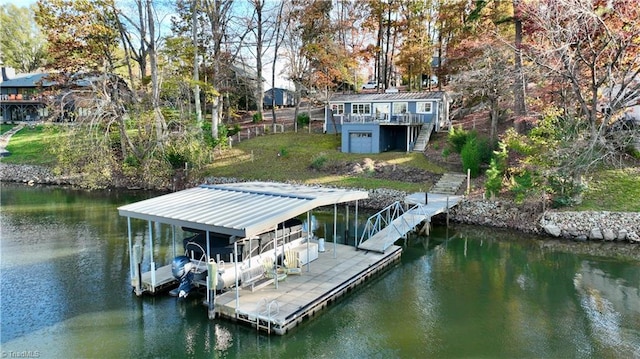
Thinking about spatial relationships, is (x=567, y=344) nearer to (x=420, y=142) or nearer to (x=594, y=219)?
(x=594, y=219)

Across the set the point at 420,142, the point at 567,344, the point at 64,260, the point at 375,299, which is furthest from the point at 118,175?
the point at 567,344

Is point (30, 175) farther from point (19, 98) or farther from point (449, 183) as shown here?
point (449, 183)

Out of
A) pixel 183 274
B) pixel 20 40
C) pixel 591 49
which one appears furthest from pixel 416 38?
pixel 20 40

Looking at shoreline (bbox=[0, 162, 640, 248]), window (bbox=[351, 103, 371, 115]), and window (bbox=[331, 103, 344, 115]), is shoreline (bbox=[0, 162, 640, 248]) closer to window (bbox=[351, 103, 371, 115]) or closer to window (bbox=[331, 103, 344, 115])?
window (bbox=[351, 103, 371, 115])

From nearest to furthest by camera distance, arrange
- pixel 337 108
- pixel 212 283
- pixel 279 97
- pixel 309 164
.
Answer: pixel 212 283 → pixel 309 164 → pixel 337 108 → pixel 279 97

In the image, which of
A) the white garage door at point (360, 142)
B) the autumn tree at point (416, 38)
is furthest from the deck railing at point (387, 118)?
the autumn tree at point (416, 38)

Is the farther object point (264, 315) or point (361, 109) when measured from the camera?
point (361, 109)
